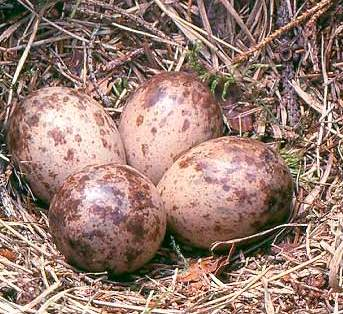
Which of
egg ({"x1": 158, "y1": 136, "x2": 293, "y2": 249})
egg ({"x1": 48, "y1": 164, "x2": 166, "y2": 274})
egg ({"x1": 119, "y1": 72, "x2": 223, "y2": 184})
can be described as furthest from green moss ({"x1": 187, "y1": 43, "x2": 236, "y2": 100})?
egg ({"x1": 48, "y1": 164, "x2": 166, "y2": 274})

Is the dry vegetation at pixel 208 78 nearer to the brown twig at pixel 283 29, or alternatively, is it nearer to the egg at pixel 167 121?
the brown twig at pixel 283 29

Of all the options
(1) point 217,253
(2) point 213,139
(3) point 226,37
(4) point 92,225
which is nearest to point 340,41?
(3) point 226,37

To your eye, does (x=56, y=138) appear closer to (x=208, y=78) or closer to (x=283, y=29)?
(x=208, y=78)

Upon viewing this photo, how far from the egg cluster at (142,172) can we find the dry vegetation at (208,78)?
0.25 ft

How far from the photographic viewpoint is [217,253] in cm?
277

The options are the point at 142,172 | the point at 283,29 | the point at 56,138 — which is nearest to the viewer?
the point at 56,138

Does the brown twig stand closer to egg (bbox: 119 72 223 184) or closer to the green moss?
the green moss

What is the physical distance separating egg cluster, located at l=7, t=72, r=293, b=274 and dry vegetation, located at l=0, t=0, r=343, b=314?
8 centimetres

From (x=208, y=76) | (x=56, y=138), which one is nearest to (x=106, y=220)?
(x=56, y=138)

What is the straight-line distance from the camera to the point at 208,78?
311cm

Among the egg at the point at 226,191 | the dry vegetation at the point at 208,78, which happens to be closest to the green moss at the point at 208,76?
the dry vegetation at the point at 208,78

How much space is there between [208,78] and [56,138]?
591 millimetres

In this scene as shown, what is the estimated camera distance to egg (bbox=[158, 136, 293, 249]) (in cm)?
267

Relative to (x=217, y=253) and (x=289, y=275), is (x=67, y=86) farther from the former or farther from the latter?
(x=289, y=275)
